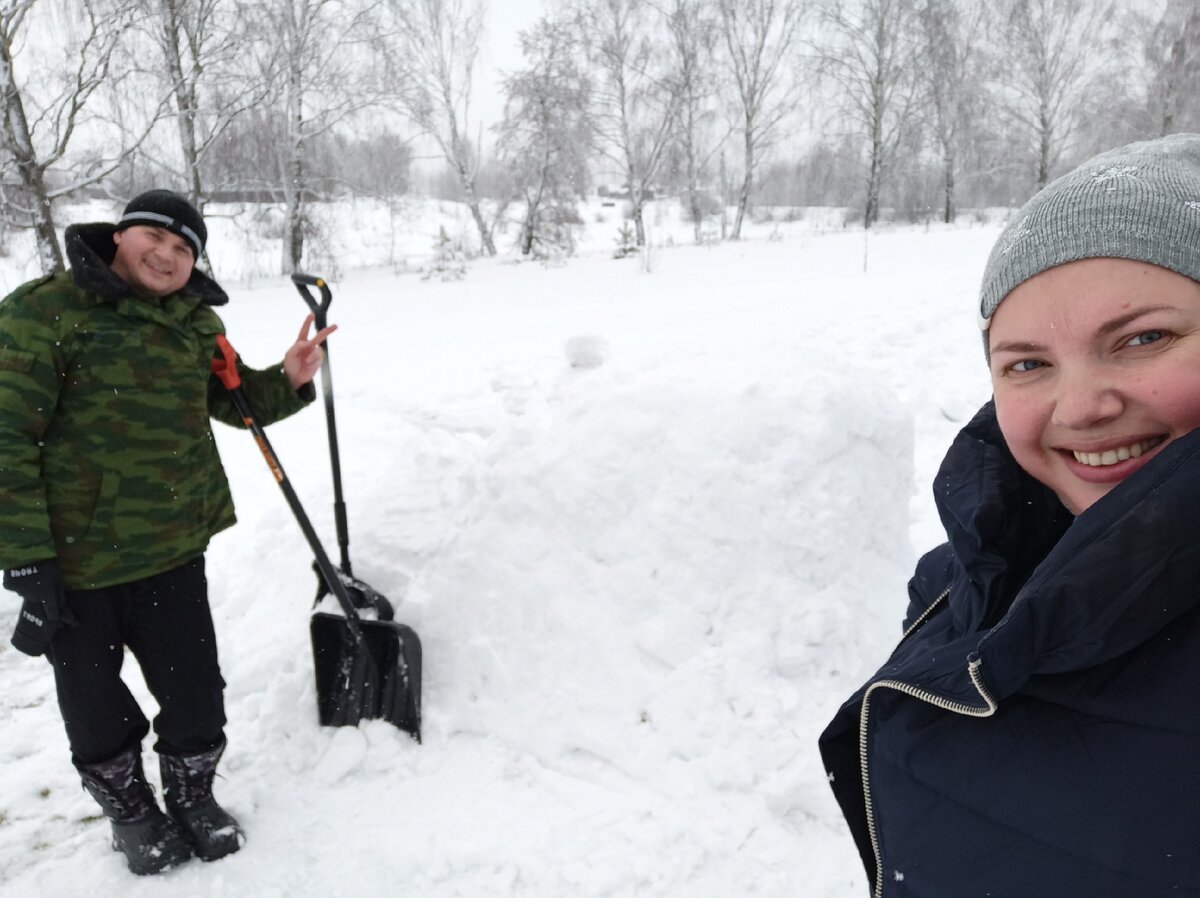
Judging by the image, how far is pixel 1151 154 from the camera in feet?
2.98

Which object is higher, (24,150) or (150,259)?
(24,150)

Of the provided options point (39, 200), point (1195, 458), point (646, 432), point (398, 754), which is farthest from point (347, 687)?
point (39, 200)

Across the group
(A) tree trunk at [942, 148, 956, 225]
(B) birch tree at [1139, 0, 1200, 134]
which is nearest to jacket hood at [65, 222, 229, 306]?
(A) tree trunk at [942, 148, 956, 225]

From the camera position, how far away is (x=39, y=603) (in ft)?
6.05

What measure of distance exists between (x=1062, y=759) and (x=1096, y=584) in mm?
196

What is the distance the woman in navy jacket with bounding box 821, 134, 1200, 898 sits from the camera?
0.71 meters

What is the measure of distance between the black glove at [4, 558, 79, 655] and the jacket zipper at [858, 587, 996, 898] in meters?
1.93

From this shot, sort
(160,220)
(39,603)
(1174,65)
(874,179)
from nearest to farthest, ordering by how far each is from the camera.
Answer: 1. (39,603)
2. (160,220)
3. (1174,65)
4. (874,179)

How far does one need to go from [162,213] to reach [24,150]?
31.2 ft

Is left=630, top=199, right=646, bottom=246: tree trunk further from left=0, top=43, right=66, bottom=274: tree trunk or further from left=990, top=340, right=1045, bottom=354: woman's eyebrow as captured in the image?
left=990, top=340, right=1045, bottom=354: woman's eyebrow

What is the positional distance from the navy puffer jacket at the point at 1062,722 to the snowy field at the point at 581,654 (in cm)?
148

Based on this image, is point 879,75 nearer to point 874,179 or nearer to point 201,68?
point 874,179

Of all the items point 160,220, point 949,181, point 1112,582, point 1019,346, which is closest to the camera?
point 1112,582

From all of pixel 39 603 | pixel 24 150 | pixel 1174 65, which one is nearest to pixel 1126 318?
pixel 39 603
